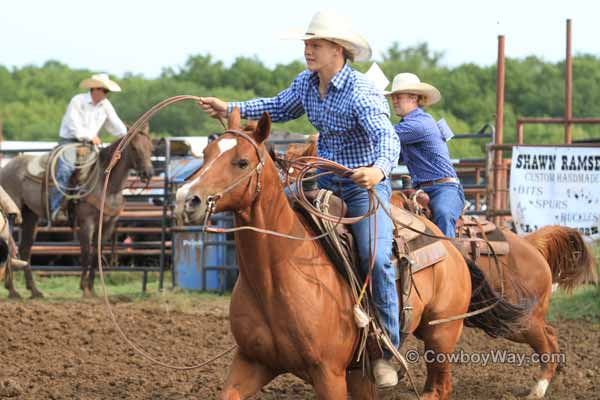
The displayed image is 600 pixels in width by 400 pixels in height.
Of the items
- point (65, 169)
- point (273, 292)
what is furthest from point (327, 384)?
point (65, 169)

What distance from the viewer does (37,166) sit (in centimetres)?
1236

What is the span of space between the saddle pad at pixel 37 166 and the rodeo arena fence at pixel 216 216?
0.97 metres

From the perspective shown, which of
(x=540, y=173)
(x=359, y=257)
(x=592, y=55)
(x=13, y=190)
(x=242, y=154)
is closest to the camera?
(x=242, y=154)

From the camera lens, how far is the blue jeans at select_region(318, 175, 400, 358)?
490 cm

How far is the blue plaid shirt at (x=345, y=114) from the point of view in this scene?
15.7 feet

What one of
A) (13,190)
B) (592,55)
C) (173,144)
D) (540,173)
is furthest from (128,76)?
(540,173)

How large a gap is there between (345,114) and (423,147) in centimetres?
226

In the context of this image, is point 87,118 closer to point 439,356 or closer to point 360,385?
point 439,356

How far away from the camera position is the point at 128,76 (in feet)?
153

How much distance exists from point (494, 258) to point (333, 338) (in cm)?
280

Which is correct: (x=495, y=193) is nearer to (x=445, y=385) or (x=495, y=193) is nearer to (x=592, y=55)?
(x=445, y=385)

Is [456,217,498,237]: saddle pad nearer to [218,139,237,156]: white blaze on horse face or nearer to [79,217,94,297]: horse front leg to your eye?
[218,139,237,156]: white blaze on horse face

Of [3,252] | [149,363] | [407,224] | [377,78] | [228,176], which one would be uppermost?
[377,78]

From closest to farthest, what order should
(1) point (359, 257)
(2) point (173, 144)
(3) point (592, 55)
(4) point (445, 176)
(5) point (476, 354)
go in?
(1) point (359, 257)
(4) point (445, 176)
(5) point (476, 354)
(2) point (173, 144)
(3) point (592, 55)
